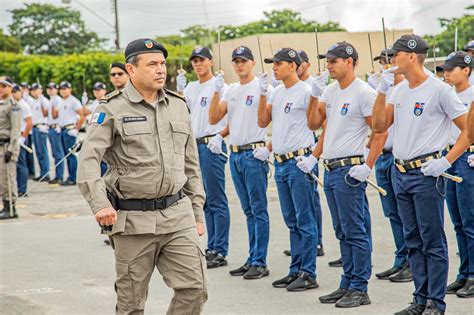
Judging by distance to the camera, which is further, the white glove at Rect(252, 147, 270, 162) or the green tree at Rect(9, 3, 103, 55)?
the green tree at Rect(9, 3, 103, 55)

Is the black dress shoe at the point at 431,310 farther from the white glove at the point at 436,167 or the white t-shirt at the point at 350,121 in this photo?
the white t-shirt at the point at 350,121

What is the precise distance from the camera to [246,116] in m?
9.16

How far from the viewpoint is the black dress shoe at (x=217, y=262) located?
374 inches

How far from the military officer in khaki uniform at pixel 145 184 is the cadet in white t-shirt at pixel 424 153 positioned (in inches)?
74.4

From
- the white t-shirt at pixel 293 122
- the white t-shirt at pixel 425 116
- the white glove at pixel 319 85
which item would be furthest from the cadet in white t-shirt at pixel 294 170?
the white t-shirt at pixel 425 116

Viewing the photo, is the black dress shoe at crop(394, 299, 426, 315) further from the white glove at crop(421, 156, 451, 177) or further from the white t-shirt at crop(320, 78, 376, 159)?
the white t-shirt at crop(320, 78, 376, 159)

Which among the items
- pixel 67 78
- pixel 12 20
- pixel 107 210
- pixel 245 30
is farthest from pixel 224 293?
pixel 12 20

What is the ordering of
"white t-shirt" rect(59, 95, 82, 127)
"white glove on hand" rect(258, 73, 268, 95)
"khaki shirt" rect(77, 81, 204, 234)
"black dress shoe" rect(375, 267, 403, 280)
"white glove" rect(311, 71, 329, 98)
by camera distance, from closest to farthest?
1. "khaki shirt" rect(77, 81, 204, 234)
2. "white glove" rect(311, 71, 329, 98)
3. "black dress shoe" rect(375, 267, 403, 280)
4. "white glove on hand" rect(258, 73, 268, 95)
5. "white t-shirt" rect(59, 95, 82, 127)

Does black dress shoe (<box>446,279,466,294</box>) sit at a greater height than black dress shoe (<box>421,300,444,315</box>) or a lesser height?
lesser

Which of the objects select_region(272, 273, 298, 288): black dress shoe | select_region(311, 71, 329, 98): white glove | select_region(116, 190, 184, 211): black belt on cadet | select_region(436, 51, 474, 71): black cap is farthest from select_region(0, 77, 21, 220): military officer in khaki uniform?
select_region(116, 190, 184, 211): black belt on cadet

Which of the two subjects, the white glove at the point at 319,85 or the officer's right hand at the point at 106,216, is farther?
the white glove at the point at 319,85

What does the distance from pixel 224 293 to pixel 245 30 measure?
61845mm

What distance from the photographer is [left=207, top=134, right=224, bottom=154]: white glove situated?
31.4 feet

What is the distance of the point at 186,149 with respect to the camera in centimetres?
604
